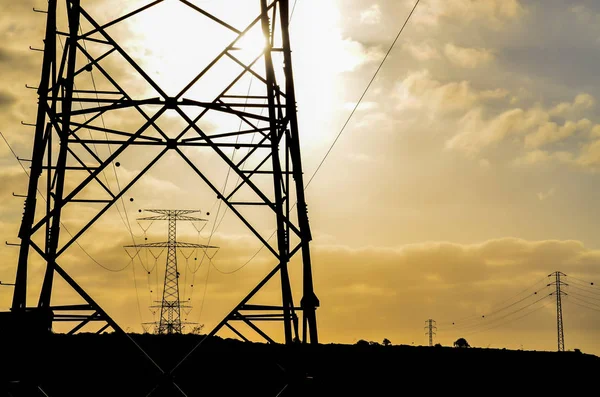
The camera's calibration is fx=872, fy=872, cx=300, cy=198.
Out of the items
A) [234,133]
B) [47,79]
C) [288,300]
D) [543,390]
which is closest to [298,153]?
[234,133]

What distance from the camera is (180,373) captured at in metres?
24.7

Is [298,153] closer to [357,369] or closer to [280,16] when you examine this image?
[280,16]

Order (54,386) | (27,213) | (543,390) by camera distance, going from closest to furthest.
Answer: (27,213)
(54,386)
(543,390)

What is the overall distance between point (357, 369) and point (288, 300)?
23.0 feet

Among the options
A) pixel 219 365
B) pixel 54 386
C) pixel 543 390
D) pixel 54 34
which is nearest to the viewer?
pixel 54 34

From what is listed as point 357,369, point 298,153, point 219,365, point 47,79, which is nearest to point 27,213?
point 47,79

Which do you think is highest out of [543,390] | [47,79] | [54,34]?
[54,34]

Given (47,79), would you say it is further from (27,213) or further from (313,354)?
(313,354)

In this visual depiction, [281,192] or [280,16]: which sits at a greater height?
[280,16]

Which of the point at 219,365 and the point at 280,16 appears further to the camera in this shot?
the point at 219,365

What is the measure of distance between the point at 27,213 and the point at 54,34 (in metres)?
4.25

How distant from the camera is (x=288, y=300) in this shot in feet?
69.8

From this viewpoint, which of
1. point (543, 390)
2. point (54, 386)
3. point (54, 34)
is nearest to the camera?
point (54, 34)

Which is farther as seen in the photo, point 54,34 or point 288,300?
point 288,300
